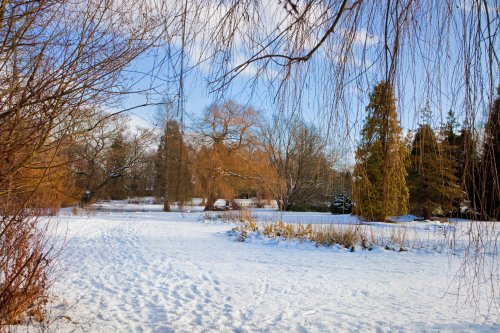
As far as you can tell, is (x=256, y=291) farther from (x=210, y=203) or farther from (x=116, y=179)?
(x=116, y=179)

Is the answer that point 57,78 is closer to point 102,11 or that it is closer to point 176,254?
point 102,11

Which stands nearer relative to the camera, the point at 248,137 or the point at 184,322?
the point at 184,322

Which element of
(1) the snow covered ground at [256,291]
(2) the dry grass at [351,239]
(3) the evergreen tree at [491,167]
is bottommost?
(1) the snow covered ground at [256,291]

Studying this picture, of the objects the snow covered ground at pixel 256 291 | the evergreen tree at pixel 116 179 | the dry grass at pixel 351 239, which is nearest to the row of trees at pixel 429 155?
the snow covered ground at pixel 256 291

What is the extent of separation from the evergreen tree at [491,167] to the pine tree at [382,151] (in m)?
0.40

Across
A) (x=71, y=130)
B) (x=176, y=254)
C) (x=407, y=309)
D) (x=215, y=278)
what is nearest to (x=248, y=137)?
(x=176, y=254)

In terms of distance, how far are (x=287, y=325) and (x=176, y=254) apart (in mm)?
4856

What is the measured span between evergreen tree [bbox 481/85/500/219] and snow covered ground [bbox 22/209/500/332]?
107 inches

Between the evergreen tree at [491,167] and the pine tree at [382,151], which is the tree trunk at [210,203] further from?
the evergreen tree at [491,167]

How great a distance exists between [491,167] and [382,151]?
1.62ft

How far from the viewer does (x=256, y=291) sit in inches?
214

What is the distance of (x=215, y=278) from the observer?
619 centimetres

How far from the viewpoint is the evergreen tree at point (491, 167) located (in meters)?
1.59

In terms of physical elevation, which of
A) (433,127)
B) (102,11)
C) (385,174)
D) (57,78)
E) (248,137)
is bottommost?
(385,174)
